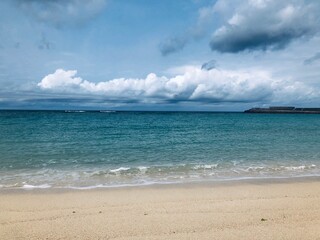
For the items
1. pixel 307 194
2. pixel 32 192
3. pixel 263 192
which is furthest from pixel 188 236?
pixel 32 192

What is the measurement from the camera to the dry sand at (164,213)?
265 inches

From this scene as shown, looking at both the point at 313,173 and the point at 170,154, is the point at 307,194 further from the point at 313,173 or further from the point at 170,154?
the point at 170,154

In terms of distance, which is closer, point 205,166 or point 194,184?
point 194,184

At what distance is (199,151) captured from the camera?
72.7 feet

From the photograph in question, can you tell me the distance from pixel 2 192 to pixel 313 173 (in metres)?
14.4

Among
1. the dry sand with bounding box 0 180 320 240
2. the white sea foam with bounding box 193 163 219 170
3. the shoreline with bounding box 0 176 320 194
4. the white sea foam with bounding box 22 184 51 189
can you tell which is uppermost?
the dry sand with bounding box 0 180 320 240

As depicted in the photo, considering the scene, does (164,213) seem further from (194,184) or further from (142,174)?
(142,174)

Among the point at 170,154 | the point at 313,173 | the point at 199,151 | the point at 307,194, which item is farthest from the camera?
the point at 199,151

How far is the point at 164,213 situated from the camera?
26.3 ft

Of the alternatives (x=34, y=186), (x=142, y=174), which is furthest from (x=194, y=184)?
(x=34, y=186)

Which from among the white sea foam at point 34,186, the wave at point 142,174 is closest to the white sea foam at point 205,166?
the wave at point 142,174

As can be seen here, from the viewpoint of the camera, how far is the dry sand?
6.73 meters

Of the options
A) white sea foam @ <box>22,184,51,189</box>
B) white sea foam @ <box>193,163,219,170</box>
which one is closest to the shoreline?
white sea foam @ <box>22,184,51,189</box>

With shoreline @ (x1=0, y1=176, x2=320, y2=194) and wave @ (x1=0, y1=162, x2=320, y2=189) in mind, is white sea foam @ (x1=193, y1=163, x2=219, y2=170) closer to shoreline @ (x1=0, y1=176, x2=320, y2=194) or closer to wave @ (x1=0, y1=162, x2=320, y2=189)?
wave @ (x1=0, y1=162, x2=320, y2=189)
